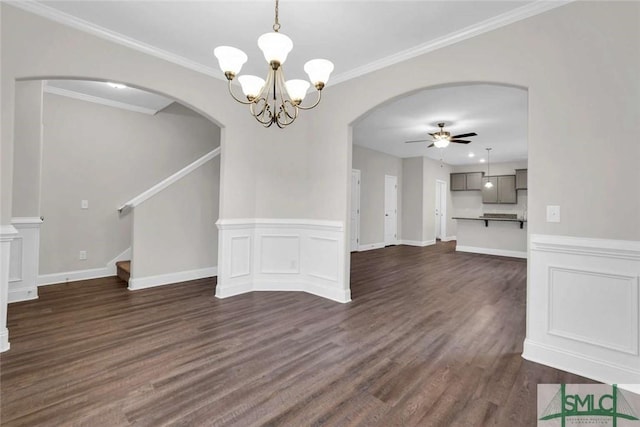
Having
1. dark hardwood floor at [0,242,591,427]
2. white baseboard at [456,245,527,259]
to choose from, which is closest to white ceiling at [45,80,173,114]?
dark hardwood floor at [0,242,591,427]

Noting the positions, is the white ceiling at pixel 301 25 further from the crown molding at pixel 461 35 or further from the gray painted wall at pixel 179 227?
the gray painted wall at pixel 179 227

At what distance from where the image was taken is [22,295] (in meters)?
3.46

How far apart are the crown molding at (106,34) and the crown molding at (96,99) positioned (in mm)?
2226

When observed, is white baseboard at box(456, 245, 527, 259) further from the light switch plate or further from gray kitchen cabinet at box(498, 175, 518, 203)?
the light switch plate

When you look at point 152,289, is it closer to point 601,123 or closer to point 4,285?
point 4,285

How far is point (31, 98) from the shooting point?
352 cm

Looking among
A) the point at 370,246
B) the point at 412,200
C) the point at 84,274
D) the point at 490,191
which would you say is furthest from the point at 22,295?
the point at 490,191

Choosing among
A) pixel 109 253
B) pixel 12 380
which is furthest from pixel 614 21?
pixel 109 253

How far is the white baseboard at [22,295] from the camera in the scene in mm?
3388

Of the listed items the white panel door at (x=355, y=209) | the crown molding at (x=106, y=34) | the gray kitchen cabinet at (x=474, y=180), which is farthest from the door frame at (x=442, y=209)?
the crown molding at (x=106, y=34)

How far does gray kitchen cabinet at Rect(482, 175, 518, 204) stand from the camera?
9.26 meters

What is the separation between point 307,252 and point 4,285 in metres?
2.91

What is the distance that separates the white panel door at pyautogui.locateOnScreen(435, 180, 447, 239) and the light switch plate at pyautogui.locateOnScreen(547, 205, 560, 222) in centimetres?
813

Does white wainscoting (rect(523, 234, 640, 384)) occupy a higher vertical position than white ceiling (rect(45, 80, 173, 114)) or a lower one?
lower
